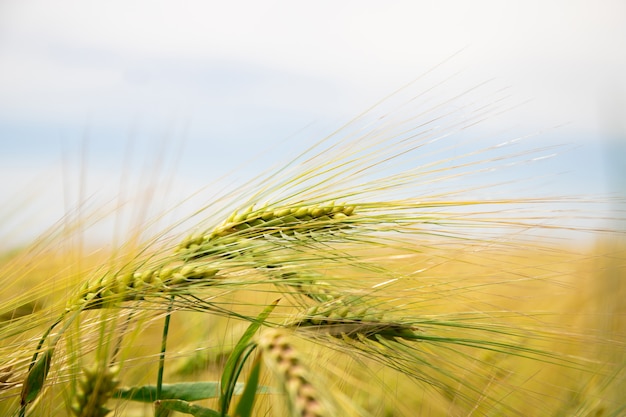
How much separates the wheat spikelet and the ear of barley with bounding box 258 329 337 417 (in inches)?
5.7

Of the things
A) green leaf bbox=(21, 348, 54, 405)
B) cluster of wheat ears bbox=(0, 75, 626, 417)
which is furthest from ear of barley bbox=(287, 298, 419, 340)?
green leaf bbox=(21, 348, 54, 405)

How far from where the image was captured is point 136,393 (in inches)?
27.4

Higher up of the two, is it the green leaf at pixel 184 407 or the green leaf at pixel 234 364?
the green leaf at pixel 234 364

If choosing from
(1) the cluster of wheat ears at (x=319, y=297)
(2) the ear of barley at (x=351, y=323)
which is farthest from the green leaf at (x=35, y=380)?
(2) the ear of barley at (x=351, y=323)

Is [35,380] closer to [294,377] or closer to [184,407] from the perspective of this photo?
[184,407]

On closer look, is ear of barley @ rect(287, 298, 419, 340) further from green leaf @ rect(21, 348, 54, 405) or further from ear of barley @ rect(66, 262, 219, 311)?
green leaf @ rect(21, 348, 54, 405)

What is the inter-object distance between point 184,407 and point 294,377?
0.73ft

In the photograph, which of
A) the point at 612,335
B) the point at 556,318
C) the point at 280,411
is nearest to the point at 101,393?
the point at 280,411

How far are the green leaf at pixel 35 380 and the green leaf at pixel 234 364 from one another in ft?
0.71

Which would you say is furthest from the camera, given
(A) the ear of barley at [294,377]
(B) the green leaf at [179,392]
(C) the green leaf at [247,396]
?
(B) the green leaf at [179,392]

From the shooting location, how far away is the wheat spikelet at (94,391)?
1.73 feet

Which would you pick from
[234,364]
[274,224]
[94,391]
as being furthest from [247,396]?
[274,224]

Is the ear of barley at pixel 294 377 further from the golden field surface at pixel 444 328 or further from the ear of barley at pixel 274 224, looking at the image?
the ear of barley at pixel 274 224

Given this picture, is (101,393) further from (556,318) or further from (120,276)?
(556,318)
